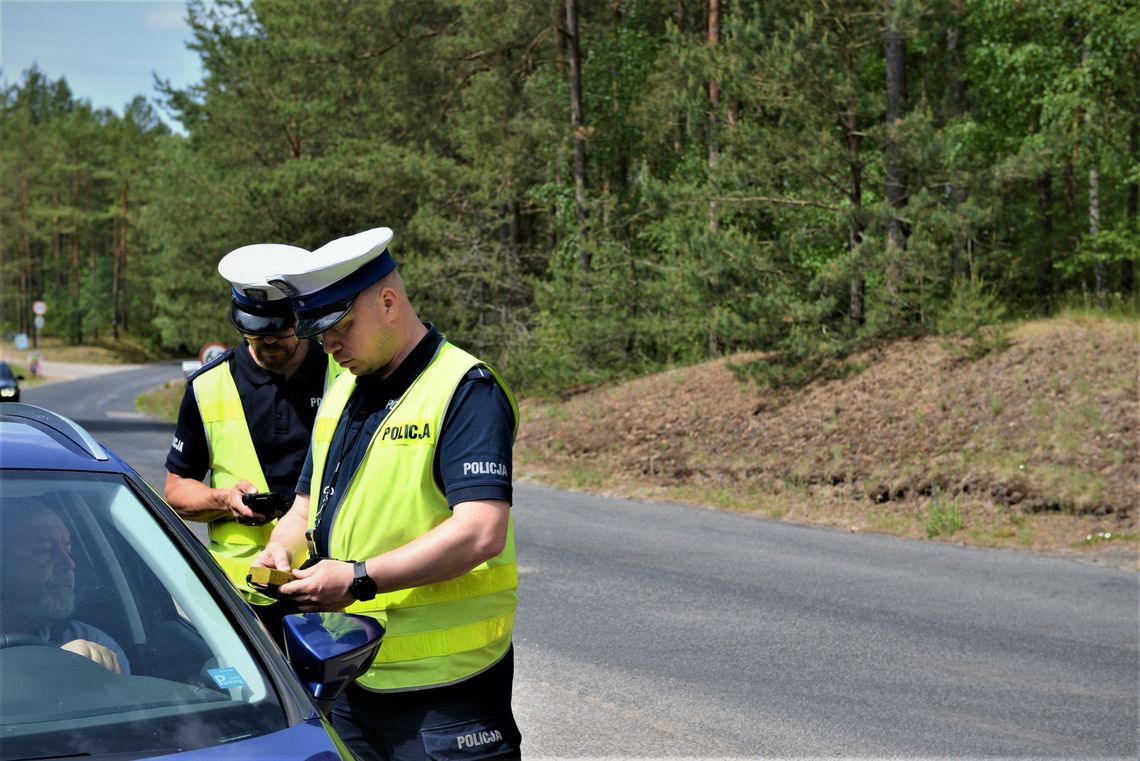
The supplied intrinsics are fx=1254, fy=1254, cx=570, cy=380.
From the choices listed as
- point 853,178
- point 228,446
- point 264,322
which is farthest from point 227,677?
point 853,178

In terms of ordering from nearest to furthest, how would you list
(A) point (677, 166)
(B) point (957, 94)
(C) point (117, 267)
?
(B) point (957, 94), (A) point (677, 166), (C) point (117, 267)

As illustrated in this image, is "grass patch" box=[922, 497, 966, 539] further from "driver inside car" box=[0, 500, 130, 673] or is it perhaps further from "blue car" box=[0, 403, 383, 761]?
"driver inside car" box=[0, 500, 130, 673]

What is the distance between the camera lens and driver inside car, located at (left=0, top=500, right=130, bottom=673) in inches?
100.0

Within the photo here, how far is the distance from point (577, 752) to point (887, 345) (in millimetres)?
14072

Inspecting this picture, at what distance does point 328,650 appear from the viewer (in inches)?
100

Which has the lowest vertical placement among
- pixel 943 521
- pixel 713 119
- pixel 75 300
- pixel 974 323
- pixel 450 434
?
pixel 943 521

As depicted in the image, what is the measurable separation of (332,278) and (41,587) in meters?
0.91

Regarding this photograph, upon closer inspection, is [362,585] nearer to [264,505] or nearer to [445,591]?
[445,591]

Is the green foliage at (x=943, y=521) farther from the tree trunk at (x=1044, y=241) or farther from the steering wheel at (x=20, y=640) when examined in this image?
the tree trunk at (x=1044, y=241)

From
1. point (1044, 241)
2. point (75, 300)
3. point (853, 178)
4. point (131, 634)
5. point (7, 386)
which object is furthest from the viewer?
point (75, 300)

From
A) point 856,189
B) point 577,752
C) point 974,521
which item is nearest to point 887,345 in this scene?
point 856,189

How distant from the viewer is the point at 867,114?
18.8 meters

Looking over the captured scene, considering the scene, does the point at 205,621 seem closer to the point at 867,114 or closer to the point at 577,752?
the point at 577,752

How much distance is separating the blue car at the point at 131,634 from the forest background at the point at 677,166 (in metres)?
15.5
